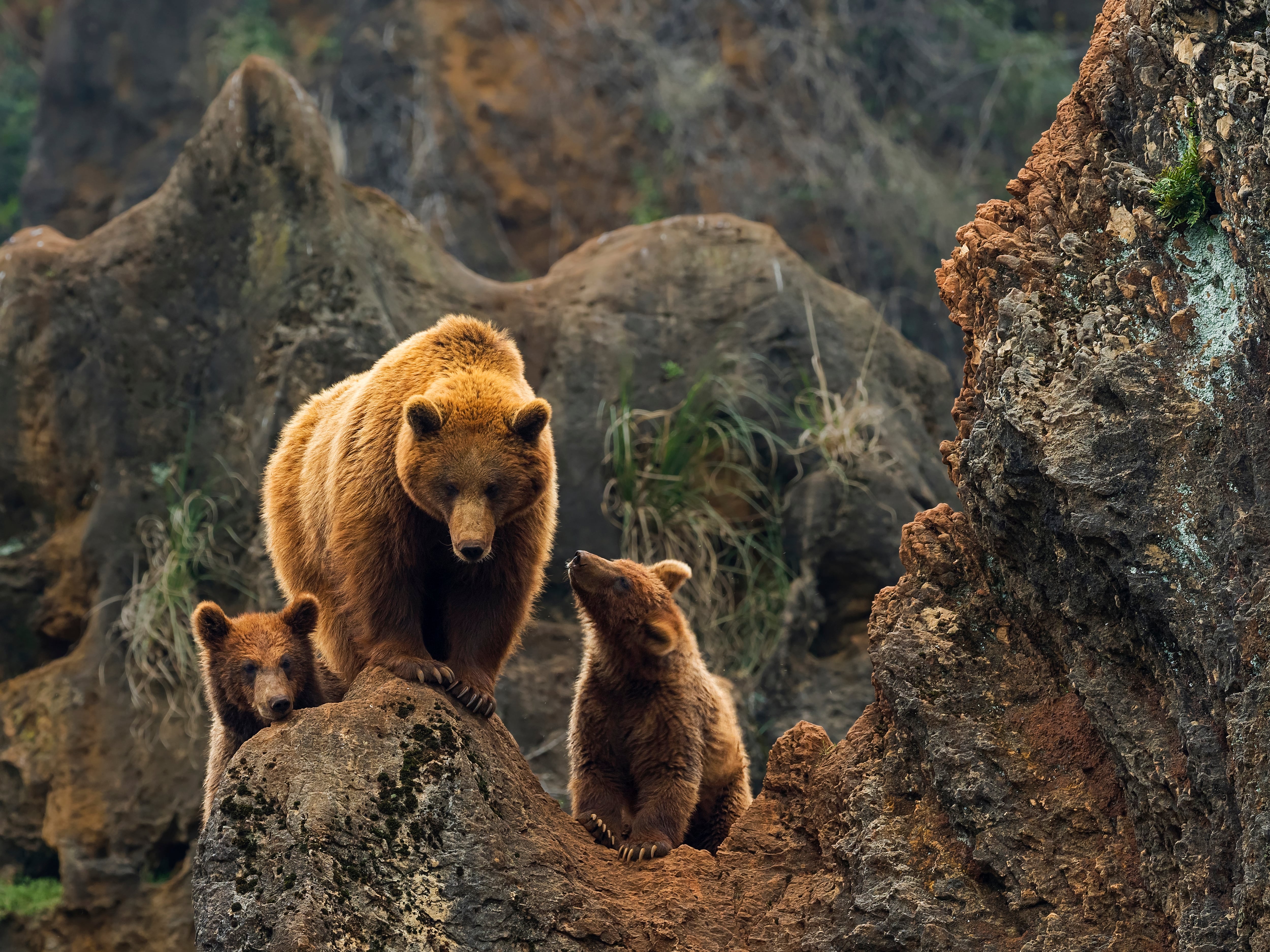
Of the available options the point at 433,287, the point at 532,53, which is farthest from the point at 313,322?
the point at 532,53

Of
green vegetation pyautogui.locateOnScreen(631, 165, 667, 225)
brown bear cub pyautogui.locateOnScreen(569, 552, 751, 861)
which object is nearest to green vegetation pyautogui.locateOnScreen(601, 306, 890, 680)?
brown bear cub pyautogui.locateOnScreen(569, 552, 751, 861)

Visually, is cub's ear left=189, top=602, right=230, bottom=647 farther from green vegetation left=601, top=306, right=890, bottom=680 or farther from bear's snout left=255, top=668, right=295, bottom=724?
green vegetation left=601, top=306, right=890, bottom=680

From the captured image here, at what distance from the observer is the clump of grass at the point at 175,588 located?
27.9ft

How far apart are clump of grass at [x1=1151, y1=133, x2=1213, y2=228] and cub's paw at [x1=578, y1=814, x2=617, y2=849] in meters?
2.91

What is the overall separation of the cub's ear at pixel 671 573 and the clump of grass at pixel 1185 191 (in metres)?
3.05

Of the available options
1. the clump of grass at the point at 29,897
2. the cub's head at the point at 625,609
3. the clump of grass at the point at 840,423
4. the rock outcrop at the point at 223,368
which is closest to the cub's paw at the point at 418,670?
the cub's head at the point at 625,609

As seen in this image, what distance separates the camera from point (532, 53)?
1542 cm

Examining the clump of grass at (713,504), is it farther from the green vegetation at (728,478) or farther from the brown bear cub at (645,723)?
the brown bear cub at (645,723)

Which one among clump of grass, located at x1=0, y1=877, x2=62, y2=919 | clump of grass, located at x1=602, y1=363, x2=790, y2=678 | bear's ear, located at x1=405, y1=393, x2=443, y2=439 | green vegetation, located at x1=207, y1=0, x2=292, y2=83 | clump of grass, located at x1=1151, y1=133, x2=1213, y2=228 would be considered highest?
clump of grass, located at x1=1151, y1=133, x2=1213, y2=228

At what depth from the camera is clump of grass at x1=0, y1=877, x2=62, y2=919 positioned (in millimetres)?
8125

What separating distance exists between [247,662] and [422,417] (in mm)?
1208

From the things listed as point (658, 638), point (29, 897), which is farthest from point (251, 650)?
point (29, 897)

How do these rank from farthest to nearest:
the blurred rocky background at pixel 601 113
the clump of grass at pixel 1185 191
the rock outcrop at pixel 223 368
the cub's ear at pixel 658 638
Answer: the blurred rocky background at pixel 601 113 → the rock outcrop at pixel 223 368 → the cub's ear at pixel 658 638 → the clump of grass at pixel 1185 191

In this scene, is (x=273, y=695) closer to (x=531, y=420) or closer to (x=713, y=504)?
(x=531, y=420)
